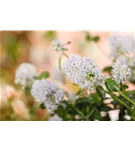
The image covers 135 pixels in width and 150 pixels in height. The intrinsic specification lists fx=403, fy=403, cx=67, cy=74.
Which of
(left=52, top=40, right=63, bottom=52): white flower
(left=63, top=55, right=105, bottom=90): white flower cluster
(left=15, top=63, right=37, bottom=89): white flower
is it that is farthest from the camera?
(left=15, top=63, right=37, bottom=89): white flower

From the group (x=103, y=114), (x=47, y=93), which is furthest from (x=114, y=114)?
(x=47, y=93)

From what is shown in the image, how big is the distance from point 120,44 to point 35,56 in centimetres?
52

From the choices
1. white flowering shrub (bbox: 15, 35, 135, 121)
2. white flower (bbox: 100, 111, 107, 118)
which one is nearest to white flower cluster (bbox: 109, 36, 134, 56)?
white flowering shrub (bbox: 15, 35, 135, 121)

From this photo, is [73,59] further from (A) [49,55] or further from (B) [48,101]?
(A) [49,55]

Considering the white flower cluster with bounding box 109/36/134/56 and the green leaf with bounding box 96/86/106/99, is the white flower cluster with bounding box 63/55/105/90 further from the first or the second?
the white flower cluster with bounding box 109/36/134/56

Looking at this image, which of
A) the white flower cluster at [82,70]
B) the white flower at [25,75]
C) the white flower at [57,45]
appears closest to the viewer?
the white flower cluster at [82,70]

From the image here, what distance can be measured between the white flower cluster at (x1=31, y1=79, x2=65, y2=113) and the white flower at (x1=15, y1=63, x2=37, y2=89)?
0.35 feet

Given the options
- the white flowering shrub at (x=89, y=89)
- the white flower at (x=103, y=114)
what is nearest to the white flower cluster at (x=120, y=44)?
the white flowering shrub at (x=89, y=89)

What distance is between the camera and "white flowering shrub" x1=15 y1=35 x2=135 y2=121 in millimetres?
471

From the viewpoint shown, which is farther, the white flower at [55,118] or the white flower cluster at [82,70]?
the white flower at [55,118]

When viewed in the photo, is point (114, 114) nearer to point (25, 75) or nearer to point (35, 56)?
point (25, 75)

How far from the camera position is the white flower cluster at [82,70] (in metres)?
0.46

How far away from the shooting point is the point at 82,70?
463 mm

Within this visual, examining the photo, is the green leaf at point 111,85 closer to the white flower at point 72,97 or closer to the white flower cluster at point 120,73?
the white flower cluster at point 120,73
